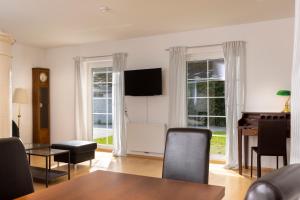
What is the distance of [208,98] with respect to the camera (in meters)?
5.52

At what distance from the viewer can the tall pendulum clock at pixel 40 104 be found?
274 inches

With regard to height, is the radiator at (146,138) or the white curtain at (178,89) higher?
the white curtain at (178,89)

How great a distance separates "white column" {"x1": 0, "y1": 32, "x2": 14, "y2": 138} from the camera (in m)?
1.80

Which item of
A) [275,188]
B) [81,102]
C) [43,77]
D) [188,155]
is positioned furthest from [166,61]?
[275,188]

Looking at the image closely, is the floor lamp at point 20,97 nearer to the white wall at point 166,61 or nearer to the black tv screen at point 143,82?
the white wall at point 166,61

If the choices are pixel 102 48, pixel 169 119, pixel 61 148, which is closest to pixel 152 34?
pixel 102 48

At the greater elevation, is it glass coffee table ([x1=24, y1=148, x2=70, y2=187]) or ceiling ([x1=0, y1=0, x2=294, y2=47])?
ceiling ([x1=0, y1=0, x2=294, y2=47])

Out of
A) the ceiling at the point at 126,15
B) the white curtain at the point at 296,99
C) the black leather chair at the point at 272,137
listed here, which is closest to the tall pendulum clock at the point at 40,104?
the ceiling at the point at 126,15

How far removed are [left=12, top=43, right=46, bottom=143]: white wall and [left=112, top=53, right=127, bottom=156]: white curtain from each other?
7.20 ft

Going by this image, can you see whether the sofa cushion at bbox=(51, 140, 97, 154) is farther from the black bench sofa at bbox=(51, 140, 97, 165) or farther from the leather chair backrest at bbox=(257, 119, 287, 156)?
the leather chair backrest at bbox=(257, 119, 287, 156)

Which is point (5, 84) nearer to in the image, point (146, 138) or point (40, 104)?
point (146, 138)

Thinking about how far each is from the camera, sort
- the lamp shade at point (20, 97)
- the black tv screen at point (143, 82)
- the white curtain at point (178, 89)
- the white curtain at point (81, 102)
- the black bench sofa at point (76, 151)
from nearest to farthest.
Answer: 1. the black bench sofa at point (76, 151)
2. the white curtain at point (178, 89)
3. the black tv screen at point (143, 82)
4. the lamp shade at point (20, 97)
5. the white curtain at point (81, 102)

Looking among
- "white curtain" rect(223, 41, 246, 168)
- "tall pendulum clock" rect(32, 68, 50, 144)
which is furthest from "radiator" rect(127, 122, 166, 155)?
"tall pendulum clock" rect(32, 68, 50, 144)

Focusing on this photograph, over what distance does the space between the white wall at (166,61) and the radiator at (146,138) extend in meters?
0.18
